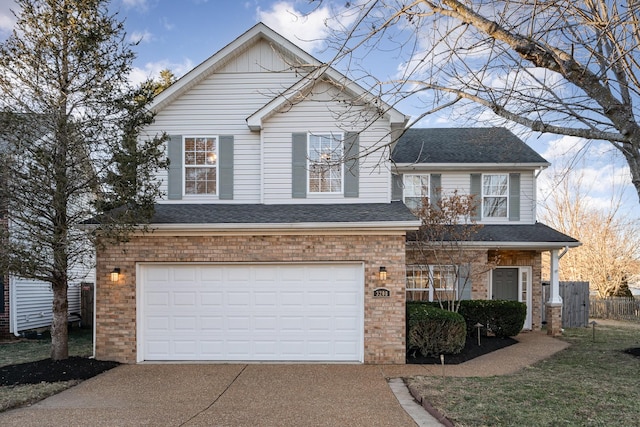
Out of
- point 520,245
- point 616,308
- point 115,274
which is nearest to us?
point 115,274

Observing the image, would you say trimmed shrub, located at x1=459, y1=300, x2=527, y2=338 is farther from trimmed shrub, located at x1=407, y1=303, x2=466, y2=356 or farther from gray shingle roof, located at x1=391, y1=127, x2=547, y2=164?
gray shingle roof, located at x1=391, y1=127, x2=547, y2=164

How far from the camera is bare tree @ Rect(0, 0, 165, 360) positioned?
7.99 meters

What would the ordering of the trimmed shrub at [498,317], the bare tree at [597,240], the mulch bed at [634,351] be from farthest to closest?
the bare tree at [597,240] → the trimmed shrub at [498,317] → the mulch bed at [634,351]

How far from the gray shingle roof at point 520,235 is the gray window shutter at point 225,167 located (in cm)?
522

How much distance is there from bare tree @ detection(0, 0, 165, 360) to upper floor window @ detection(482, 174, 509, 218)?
1021cm

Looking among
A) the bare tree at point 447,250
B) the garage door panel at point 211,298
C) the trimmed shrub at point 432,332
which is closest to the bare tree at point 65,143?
the garage door panel at point 211,298

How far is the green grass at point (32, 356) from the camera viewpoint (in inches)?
254

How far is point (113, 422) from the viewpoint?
219 inches

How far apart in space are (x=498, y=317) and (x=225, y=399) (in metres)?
8.52

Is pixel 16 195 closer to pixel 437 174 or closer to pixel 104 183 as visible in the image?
pixel 104 183

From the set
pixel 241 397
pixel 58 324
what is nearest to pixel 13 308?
pixel 58 324

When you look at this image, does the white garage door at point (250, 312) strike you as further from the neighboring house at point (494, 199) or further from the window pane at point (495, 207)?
the window pane at point (495, 207)

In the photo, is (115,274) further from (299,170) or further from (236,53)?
(236,53)

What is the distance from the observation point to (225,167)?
10211 millimetres
